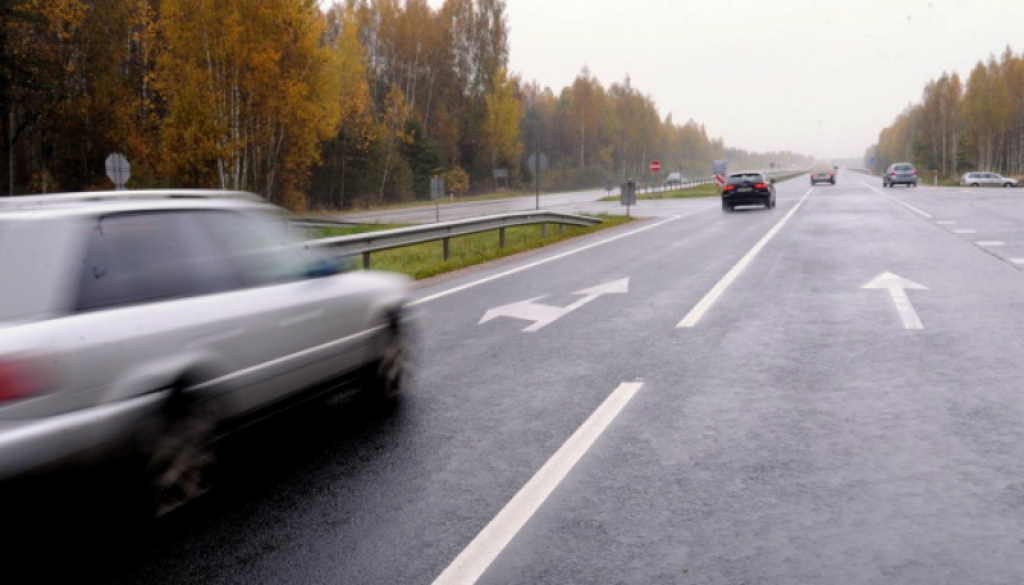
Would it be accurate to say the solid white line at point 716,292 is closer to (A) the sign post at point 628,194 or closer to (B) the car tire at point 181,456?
(B) the car tire at point 181,456

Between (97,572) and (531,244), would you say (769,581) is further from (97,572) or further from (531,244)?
(531,244)

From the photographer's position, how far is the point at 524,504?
432 centimetres

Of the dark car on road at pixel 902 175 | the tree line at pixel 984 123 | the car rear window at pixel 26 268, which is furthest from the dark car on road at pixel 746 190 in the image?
the tree line at pixel 984 123

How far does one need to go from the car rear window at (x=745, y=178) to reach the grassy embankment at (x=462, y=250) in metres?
6.56

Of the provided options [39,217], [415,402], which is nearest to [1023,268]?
[415,402]

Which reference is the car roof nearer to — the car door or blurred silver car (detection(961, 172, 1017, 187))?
the car door

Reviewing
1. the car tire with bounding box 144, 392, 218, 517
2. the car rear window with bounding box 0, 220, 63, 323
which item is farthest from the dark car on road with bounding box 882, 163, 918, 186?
the car rear window with bounding box 0, 220, 63, 323

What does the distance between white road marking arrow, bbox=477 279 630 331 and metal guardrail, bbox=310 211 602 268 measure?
223cm

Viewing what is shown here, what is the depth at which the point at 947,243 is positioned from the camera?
18.1m

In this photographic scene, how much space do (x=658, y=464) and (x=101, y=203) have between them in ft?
10.3

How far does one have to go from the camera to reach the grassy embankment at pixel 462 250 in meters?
16.2

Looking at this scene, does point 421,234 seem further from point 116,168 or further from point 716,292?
point 116,168

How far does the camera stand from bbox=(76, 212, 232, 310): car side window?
399cm

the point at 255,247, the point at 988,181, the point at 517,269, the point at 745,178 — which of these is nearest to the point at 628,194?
the point at 745,178
